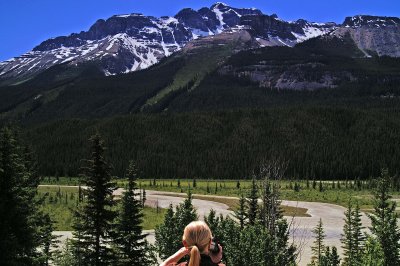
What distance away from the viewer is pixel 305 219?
9188 cm

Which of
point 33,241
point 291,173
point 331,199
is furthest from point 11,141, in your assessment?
point 291,173

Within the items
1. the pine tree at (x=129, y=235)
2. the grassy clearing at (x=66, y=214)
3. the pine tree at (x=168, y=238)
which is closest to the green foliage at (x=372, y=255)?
the pine tree at (x=129, y=235)

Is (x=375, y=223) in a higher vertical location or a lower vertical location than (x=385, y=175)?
lower

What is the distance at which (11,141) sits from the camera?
2472 centimetres

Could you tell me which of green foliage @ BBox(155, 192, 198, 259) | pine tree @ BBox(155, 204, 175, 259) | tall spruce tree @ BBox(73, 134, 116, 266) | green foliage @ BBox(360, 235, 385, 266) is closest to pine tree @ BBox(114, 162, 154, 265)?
tall spruce tree @ BBox(73, 134, 116, 266)

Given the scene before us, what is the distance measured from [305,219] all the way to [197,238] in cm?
8745

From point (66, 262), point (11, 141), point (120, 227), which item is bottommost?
point (66, 262)

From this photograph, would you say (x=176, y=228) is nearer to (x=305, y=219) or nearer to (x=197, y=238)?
(x=197, y=238)

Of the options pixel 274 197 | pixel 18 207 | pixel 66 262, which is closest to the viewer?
pixel 18 207

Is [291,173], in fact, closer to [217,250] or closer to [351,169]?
[351,169]

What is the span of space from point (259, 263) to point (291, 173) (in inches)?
6411

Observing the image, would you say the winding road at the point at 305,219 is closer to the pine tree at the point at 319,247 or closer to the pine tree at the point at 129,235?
the pine tree at the point at 319,247

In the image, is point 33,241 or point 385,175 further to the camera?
point 385,175

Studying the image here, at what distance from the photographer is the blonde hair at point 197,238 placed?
755 cm
